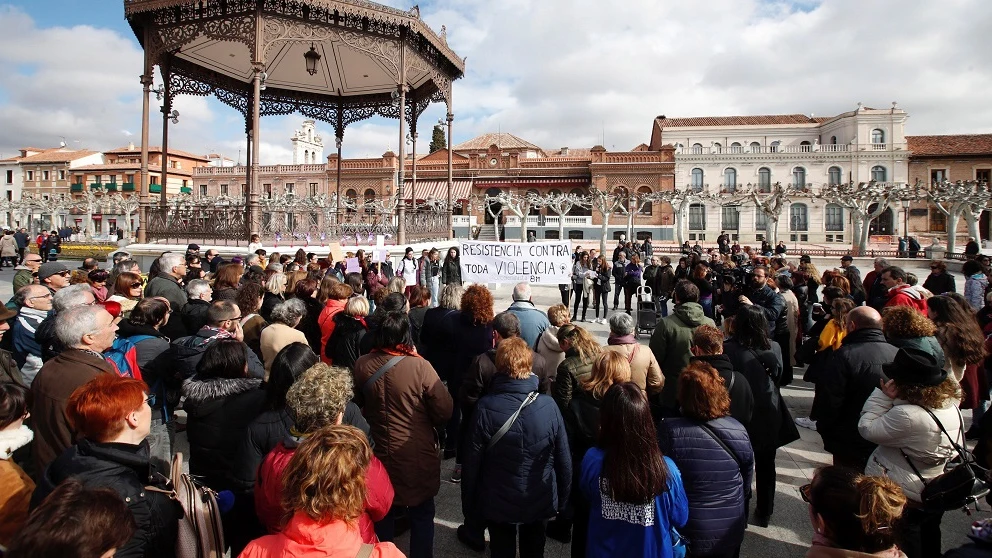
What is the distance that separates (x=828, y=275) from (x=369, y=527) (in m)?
6.07

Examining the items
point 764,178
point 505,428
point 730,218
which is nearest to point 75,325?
point 505,428

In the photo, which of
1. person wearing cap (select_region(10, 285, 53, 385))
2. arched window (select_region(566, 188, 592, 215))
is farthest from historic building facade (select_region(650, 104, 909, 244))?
person wearing cap (select_region(10, 285, 53, 385))

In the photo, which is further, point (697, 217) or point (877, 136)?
point (877, 136)

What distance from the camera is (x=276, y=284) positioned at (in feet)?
19.1

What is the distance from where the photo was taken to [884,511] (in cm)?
173

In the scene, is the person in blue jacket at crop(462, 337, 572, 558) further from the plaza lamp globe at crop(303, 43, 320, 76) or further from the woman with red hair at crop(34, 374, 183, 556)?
the plaza lamp globe at crop(303, 43, 320, 76)

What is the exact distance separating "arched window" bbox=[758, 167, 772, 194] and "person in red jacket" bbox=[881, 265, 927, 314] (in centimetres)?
4013

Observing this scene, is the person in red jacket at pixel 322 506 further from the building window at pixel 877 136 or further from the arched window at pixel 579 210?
the building window at pixel 877 136

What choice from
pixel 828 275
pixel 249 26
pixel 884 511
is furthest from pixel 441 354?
pixel 249 26

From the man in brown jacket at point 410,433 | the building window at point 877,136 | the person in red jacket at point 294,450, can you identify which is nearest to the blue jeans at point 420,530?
the man in brown jacket at point 410,433

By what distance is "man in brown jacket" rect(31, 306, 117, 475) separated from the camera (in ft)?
8.75

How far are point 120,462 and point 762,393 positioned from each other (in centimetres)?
348

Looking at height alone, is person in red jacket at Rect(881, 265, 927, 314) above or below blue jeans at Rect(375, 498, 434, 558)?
above

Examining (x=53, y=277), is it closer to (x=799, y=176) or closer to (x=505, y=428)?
(x=505, y=428)
